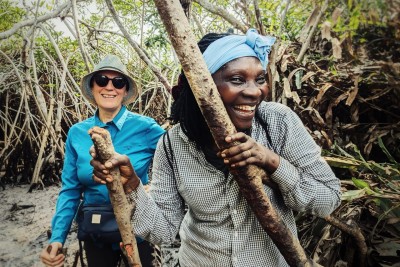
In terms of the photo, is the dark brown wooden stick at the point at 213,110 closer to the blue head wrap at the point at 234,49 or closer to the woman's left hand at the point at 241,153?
the woman's left hand at the point at 241,153

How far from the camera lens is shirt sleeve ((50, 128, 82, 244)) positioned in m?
1.78

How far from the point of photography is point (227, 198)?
105 cm

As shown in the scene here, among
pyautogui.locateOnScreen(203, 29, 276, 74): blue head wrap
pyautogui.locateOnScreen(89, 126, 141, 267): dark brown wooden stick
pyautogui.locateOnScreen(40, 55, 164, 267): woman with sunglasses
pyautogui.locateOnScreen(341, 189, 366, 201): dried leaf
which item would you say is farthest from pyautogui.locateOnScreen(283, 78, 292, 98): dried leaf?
pyautogui.locateOnScreen(89, 126, 141, 267): dark brown wooden stick

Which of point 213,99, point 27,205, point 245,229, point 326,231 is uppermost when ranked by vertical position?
point 213,99

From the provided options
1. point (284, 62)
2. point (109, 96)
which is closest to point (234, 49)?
point (109, 96)

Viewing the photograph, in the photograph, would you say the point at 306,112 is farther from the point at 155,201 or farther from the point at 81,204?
the point at 81,204

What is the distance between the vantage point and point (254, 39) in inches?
38.4

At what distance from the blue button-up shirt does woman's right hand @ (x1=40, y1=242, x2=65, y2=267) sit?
0.04 metres

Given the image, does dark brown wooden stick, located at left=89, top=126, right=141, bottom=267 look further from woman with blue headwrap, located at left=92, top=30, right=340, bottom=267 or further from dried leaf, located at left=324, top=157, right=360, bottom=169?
dried leaf, located at left=324, top=157, right=360, bottom=169

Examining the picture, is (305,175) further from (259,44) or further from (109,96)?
(109,96)

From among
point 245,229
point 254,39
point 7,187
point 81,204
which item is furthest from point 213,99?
point 7,187

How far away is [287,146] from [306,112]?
0.96m

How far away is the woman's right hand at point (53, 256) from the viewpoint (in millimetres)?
1641

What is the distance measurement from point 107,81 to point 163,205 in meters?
1.01
